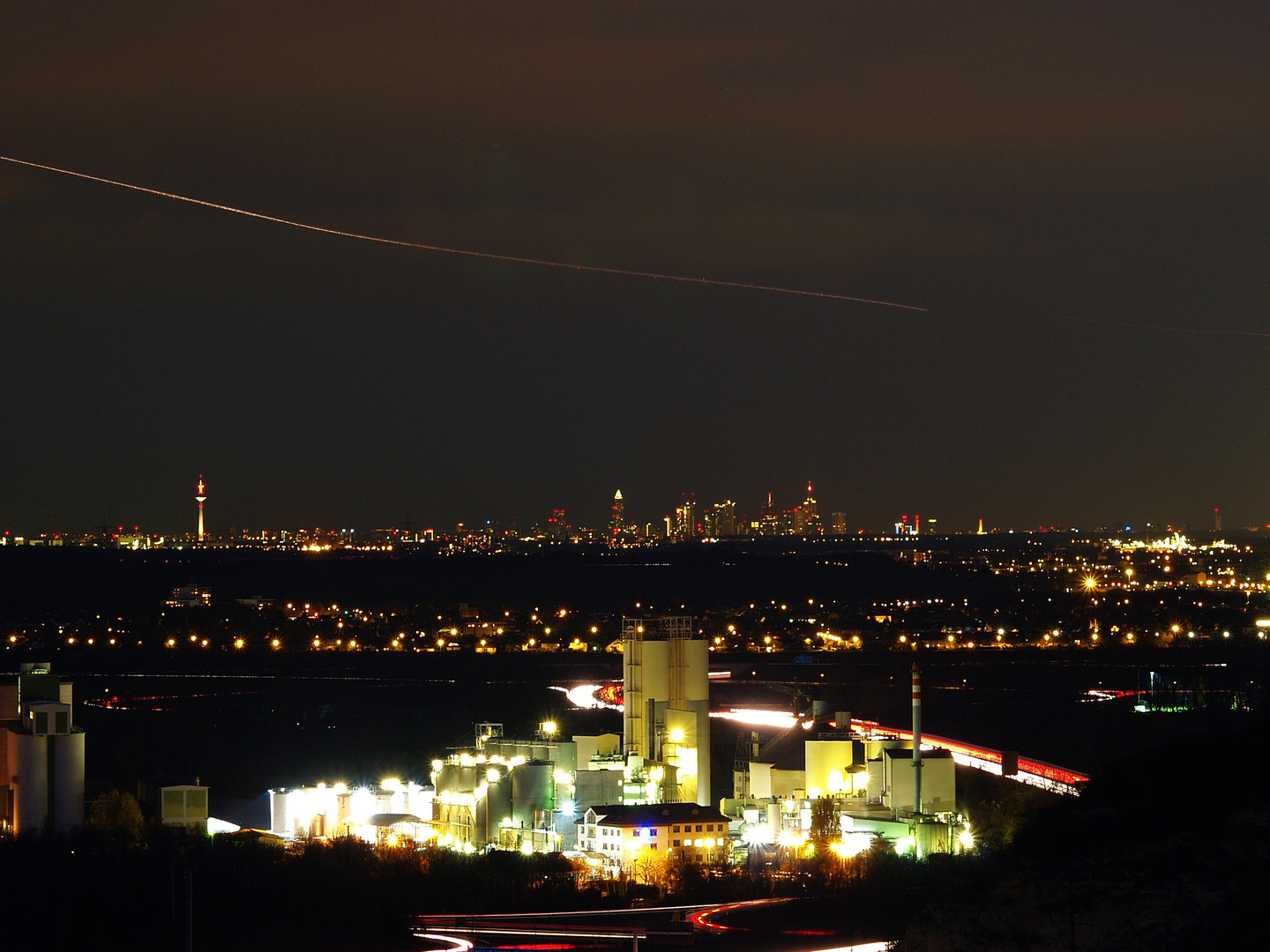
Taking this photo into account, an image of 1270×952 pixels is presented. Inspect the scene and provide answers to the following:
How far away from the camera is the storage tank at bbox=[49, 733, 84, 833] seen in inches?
1022

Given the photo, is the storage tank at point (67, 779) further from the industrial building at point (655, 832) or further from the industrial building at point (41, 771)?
the industrial building at point (655, 832)

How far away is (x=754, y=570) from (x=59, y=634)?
63.6m

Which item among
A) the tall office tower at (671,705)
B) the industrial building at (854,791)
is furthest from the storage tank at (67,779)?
the industrial building at (854,791)

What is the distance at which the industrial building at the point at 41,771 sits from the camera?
25.7 meters

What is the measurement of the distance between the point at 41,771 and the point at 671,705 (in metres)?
10.3

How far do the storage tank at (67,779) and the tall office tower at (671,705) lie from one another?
895 cm

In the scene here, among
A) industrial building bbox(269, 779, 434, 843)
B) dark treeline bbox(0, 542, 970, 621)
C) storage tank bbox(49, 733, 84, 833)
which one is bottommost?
industrial building bbox(269, 779, 434, 843)

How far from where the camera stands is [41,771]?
2594cm

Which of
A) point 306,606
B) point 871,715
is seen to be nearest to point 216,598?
point 306,606

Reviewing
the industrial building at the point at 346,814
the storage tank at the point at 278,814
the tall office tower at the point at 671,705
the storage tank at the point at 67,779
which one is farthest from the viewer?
the tall office tower at the point at 671,705

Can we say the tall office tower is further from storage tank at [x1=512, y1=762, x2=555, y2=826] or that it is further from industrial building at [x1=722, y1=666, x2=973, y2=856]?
storage tank at [x1=512, y1=762, x2=555, y2=826]

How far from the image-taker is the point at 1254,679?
164 feet

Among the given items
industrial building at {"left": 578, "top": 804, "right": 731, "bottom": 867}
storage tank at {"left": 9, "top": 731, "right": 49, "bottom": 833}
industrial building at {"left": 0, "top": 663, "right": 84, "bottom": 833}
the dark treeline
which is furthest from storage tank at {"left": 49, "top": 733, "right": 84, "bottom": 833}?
the dark treeline

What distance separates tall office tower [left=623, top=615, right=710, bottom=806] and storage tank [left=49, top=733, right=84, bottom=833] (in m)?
8.95
